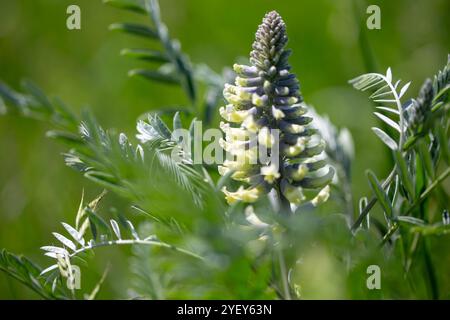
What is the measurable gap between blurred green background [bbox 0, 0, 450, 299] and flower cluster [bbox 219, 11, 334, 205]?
968 millimetres

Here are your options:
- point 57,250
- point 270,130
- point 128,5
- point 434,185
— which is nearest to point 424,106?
point 434,185

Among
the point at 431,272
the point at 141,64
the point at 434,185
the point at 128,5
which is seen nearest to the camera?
the point at 434,185

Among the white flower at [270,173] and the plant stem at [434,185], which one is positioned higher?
the white flower at [270,173]

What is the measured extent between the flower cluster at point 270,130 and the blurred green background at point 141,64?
968 mm

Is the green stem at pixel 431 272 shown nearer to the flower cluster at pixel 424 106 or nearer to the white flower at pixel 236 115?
the flower cluster at pixel 424 106

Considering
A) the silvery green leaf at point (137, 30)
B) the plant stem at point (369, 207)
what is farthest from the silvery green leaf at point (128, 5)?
the plant stem at point (369, 207)

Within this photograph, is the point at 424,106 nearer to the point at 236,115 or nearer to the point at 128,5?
the point at 236,115

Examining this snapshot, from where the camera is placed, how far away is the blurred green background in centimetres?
190

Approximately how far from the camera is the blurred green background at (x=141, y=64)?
1898mm

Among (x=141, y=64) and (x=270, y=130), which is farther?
(x=141, y=64)

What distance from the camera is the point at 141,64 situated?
7.82ft

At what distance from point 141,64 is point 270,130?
158 cm

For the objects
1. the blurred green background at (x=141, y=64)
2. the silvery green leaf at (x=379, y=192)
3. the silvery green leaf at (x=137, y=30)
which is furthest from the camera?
the blurred green background at (x=141, y=64)

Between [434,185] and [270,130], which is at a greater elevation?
[270,130]
